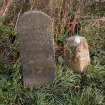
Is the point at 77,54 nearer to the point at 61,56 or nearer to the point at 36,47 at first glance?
the point at 61,56

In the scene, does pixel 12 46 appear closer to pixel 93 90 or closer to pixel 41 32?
pixel 41 32

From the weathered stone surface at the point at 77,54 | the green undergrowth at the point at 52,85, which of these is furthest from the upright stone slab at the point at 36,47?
the weathered stone surface at the point at 77,54

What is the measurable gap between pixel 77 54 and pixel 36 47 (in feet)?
2.53

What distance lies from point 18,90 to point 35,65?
0.45 meters

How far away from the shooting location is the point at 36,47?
453 centimetres

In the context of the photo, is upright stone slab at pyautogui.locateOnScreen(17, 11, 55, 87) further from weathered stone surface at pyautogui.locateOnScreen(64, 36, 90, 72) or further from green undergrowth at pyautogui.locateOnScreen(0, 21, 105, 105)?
weathered stone surface at pyautogui.locateOnScreen(64, 36, 90, 72)

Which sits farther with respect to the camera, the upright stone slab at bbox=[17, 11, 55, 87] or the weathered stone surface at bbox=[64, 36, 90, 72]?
the weathered stone surface at bbox=[64, 36, 90, 72]

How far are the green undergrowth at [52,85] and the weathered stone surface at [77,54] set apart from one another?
113 mm

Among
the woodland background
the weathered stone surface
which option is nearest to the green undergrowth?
the woodland background

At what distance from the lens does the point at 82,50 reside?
4984mm

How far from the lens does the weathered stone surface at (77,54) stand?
496 cm

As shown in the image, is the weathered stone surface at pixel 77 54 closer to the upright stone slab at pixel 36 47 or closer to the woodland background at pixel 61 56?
the woodland background at pixel 61 56

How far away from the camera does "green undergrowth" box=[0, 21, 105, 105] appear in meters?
4.34

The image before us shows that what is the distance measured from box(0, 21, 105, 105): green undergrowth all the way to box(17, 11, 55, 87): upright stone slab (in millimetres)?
144
